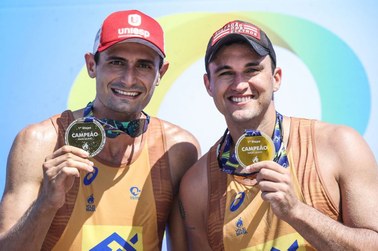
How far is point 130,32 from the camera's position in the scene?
2.92 metres

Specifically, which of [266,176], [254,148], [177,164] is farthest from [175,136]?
[266,176]

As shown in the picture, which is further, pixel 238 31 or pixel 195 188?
pixel 195 188

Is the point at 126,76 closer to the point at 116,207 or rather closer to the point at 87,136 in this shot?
the point at 87,136

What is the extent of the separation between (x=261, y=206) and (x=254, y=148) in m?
0.41

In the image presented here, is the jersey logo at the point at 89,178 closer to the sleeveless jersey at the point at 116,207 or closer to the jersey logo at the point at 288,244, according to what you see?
the sleeveless jersey at the point at 116,207

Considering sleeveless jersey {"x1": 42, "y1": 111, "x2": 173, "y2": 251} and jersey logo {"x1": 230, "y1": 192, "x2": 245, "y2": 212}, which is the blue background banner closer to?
sleeveless jersey {"x1": 42, "y1": 111, "x2": 173, "y2": 251}

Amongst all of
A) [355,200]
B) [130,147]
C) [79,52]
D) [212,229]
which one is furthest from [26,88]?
[355,200]

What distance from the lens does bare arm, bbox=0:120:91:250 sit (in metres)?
2.40

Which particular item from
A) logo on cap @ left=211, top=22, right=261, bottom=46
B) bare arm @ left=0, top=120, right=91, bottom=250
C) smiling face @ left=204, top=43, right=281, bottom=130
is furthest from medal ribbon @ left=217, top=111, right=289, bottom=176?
bare arm @ left=0, top=120, right=91, bottom=250

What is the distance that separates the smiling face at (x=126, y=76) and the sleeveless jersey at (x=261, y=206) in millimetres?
662

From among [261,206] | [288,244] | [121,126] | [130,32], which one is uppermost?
[130,32]

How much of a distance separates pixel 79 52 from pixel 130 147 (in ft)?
5.30

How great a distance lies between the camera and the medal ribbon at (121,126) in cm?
296

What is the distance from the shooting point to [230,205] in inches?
109
